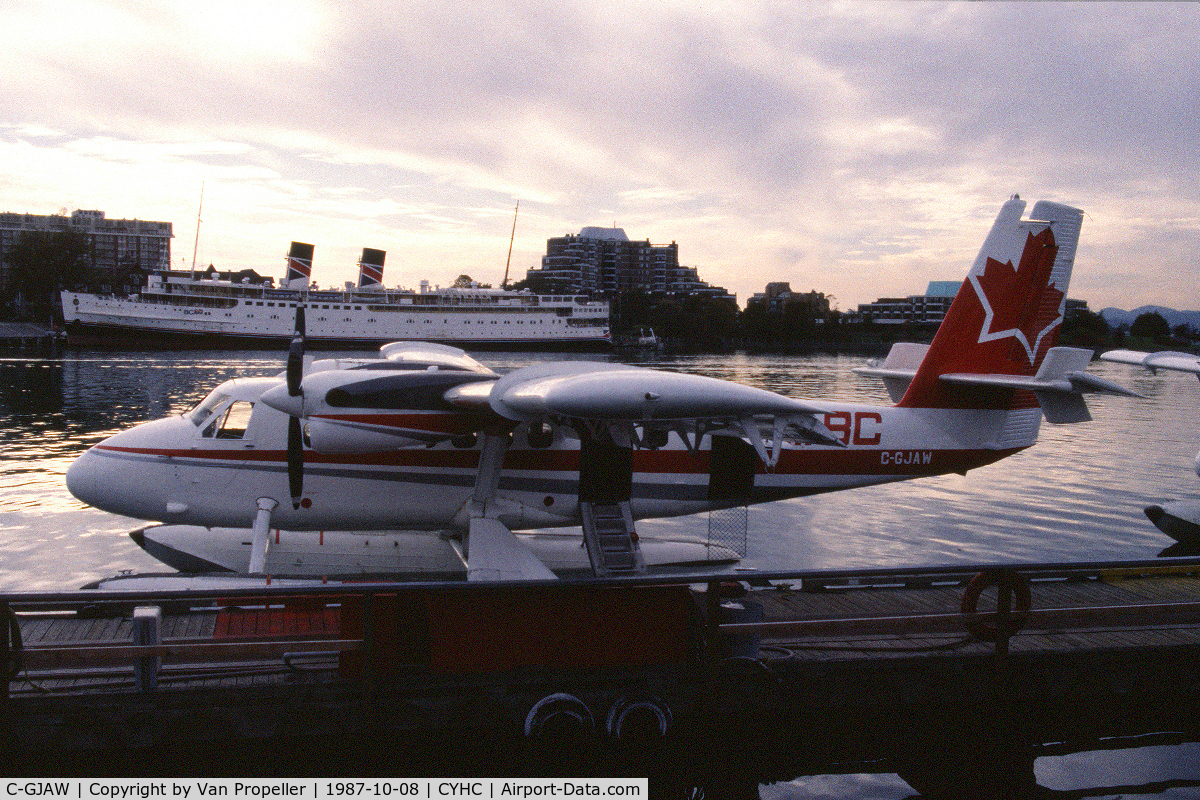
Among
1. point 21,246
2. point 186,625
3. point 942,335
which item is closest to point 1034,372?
point 942,335

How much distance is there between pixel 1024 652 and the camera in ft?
25.4

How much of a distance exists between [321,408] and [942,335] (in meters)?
9.23

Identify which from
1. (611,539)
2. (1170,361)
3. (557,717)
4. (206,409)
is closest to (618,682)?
(557,717)

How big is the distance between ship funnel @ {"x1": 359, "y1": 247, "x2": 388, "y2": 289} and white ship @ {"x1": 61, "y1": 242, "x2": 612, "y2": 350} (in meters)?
0.11

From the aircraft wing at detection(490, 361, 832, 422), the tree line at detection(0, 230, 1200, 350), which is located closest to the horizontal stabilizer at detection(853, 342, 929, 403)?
the aircraft wing at detection(490, 361, 832, 422)

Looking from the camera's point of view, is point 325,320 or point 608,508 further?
point 325,320

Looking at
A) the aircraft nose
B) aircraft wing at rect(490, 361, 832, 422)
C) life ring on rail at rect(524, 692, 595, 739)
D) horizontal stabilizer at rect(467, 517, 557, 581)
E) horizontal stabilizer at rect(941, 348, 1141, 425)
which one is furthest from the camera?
horizontal stabilizer at rect(941, 348, 1141, 425)

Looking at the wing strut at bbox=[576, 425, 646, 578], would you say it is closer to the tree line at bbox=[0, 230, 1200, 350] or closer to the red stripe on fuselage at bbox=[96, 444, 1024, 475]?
the red stripe on fuselage at bbox=[96, 444, 1024, 475]

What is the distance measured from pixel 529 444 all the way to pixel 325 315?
7864cm

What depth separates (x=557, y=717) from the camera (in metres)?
6.44

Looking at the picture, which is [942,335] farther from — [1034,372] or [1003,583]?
[1003,583]

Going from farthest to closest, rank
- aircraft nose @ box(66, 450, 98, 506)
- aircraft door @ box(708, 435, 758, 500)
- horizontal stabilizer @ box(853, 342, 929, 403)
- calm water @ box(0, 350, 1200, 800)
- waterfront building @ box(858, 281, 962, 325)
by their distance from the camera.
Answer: waterfront building @ box(858, 281, 962, 325) → horizontal stabilizer @ box(853, 342, 929, 403) → aircraft door @ box(708, 435, 758, 500) → aircraft nose @ box(66, 450, 98, 506) → calm water @ box(0, 350, 1200, 800)

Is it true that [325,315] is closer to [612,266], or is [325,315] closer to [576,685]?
[576,685]

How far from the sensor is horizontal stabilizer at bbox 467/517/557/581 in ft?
31.0
